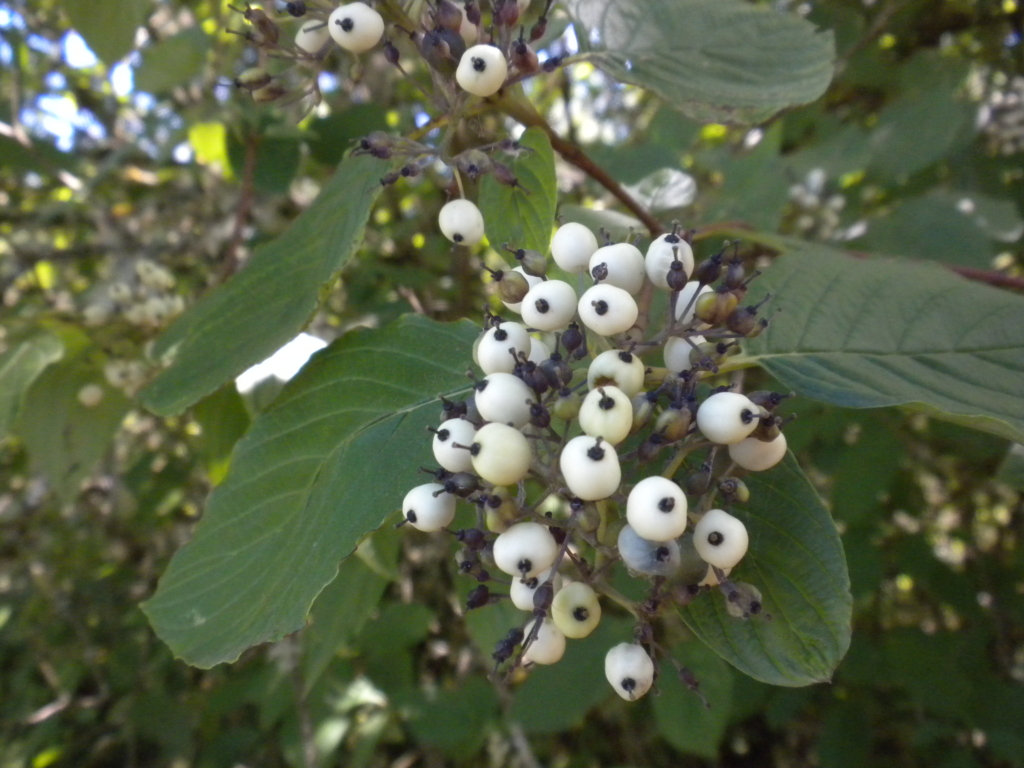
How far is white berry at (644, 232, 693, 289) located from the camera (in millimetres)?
895

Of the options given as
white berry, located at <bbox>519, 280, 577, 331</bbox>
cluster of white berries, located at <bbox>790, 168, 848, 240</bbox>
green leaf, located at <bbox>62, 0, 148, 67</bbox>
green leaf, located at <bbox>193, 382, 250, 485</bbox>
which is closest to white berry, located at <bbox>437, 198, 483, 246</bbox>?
white berry, located at <bbox>519, 280, 577, 331</bbox>

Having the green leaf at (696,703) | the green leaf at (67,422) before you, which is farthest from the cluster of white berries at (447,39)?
the green leaf at (696,703)

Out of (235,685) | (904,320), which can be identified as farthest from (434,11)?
(235,685)

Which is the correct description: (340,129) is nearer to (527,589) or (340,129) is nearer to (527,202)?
(527,202)

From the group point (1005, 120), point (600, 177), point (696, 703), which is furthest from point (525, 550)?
point (1005, 120)

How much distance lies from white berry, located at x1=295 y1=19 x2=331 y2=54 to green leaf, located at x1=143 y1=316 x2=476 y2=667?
41cm

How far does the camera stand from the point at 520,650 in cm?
84

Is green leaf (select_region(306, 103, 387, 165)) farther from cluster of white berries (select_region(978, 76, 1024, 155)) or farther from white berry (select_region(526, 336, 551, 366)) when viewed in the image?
cluster of white berries (select_region(978, 76, 1024, 155))

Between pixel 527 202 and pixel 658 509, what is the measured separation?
22.0 inches

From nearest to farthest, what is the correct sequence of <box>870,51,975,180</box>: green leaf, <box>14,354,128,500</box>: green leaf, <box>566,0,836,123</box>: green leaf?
<box>566,0,836,123</box>: green leaf < <box>14,354,128,500</box>: green leaf < <box>870,51,975,180</box>: green leaf

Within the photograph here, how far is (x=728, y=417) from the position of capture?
0.76 m

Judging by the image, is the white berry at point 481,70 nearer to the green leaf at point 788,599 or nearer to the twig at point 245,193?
the green leaf at point 788,599

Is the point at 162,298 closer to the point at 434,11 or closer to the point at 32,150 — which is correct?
the point at 32,150

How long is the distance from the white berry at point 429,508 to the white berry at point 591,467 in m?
0.16
